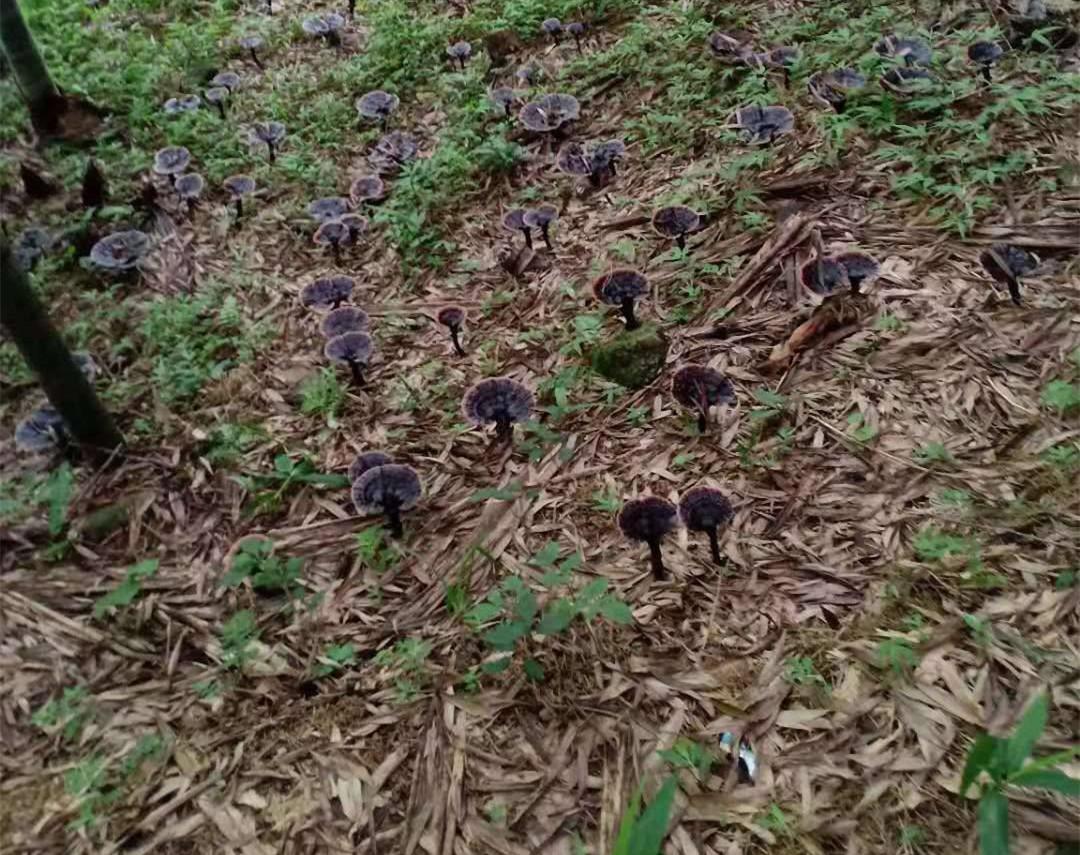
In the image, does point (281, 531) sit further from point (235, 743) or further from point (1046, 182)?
point (1046, 182)

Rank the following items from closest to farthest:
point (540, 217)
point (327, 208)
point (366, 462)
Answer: point (366, 462)
point (540, 217)
point (327, 208)

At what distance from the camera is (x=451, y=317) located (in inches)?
160

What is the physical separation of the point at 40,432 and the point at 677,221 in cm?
329

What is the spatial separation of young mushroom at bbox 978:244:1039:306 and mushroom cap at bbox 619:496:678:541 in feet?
6.33

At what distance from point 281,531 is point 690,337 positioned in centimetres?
209

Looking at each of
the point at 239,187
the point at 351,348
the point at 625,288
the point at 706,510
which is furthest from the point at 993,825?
the point at 239,187

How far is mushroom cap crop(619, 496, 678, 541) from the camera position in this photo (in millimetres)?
2822

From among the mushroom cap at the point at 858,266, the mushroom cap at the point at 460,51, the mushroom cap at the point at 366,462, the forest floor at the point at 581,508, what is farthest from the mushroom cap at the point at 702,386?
the mushroom cap at the point at 460,51

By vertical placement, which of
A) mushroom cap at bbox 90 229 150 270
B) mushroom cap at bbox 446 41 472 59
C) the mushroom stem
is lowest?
the mushroom stem

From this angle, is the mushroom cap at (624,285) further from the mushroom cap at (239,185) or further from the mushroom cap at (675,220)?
the mushroom cap at (239,185)

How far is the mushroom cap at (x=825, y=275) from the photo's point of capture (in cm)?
368

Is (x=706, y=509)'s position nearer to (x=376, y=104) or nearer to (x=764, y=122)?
(x=764, y=122)

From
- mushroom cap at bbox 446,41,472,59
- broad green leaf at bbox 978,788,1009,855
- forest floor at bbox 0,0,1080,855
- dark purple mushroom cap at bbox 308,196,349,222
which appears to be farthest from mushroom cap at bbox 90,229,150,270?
broad green leaf at bbox 978,788,1009,855

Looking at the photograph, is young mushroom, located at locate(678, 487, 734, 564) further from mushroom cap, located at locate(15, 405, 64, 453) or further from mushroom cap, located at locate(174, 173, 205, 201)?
mushroom cap, located at locate(174, 173, 205, 201)
